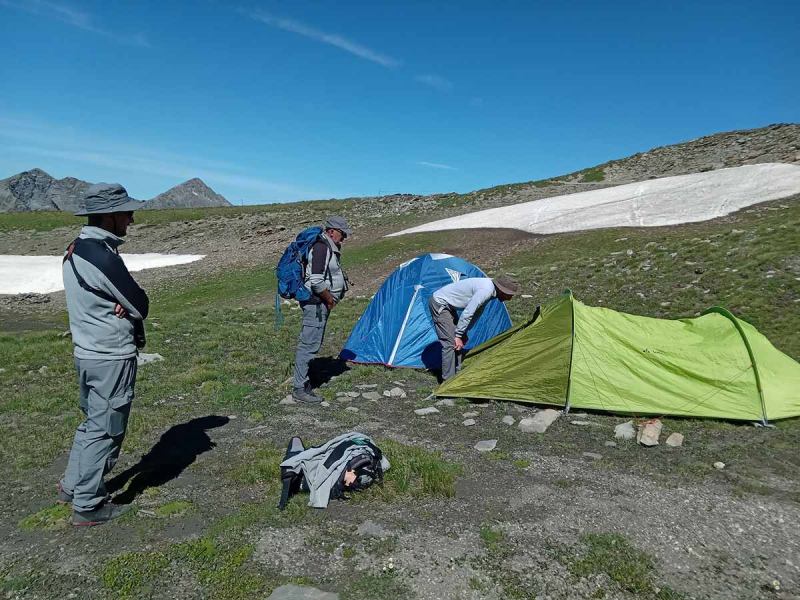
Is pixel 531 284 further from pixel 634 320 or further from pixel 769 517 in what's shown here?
pixel 769 517

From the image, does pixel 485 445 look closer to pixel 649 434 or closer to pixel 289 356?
pixel 649 434

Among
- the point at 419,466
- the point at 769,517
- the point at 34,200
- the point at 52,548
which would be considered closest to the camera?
the point at 52,548

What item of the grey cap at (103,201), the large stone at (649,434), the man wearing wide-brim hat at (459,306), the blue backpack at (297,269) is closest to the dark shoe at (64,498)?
the grey cap at (103,201)

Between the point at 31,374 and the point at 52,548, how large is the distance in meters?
7.82

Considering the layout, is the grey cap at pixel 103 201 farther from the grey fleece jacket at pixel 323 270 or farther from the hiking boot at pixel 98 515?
the grey fleece jacket at pixel 323 270

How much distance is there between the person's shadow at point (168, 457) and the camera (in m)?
6.30

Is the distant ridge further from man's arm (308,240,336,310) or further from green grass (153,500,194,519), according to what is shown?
green grass (153,500,194,519)

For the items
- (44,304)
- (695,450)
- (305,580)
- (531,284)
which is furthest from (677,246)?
(44,304)

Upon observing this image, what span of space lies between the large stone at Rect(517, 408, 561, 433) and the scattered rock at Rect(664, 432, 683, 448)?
161 centimetres

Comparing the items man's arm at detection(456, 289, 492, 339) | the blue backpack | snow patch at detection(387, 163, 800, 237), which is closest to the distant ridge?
snow patch at detection(387, 163, 800, 237)

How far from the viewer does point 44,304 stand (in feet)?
93.9

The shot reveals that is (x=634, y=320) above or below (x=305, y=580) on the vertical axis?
above

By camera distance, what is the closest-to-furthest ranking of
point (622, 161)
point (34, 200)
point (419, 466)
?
point (419, 466) → point (622, 161) → point (34, 200)

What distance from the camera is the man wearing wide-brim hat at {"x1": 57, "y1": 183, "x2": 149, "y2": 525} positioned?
17.1 feet
